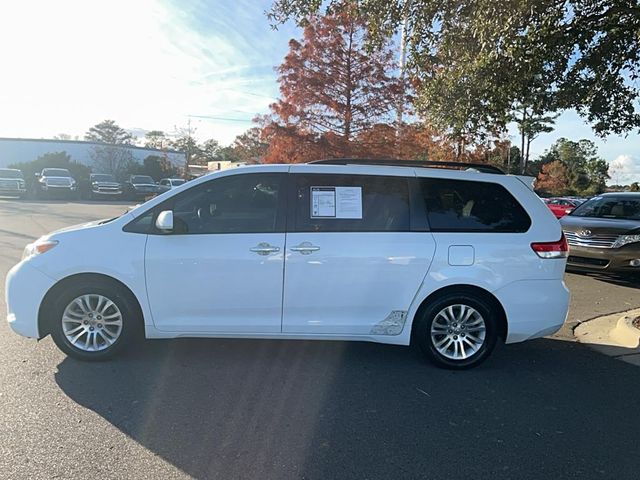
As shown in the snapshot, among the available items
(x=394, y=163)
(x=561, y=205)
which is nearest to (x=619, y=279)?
(x=394, y=163)

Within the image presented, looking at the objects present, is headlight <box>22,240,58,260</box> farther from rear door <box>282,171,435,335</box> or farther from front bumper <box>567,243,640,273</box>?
front bumper <box>567,243,640,273</box>

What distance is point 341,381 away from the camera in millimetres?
4145

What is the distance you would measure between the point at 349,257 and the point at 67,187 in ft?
98.1

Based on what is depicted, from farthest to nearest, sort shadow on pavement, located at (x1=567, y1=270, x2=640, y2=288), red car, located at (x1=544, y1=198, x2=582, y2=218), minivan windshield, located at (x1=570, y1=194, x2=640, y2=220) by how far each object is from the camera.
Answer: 1. red car, located at (x1=544, y1=198, x2=582, y2=218)
2. minivan windshield, located at (x1=570, y1=194, x2=640, y2=220)
3. shadow on pavement, located at (x1=567, y1=270, x2=640, y2=288)

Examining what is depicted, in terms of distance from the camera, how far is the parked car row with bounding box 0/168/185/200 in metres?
28.1

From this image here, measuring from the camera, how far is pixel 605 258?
27.7ft

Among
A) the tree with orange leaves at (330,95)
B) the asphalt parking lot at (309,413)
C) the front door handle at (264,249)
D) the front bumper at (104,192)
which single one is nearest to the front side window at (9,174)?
the front bumper at (104,192)

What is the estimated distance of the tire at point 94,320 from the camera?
429cm

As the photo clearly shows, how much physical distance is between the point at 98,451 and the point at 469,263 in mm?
3234

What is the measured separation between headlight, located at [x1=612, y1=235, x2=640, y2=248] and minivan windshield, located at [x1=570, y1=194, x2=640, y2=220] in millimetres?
1086

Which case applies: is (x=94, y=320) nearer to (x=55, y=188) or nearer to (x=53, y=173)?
(x=55, y=188)

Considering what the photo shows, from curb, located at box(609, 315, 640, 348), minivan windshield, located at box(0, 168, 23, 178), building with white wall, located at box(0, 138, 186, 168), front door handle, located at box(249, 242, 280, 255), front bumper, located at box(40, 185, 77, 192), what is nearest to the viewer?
front door handle, located at box(249, 242, 280, 255)

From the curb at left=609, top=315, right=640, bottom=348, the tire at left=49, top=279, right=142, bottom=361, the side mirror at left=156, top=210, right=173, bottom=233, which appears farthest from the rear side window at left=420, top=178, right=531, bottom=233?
the tire at left=49, top=279, right=142, bottom=361

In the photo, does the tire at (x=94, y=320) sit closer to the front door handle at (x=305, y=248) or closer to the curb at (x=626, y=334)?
the front door handle at (x=305, y=248)
